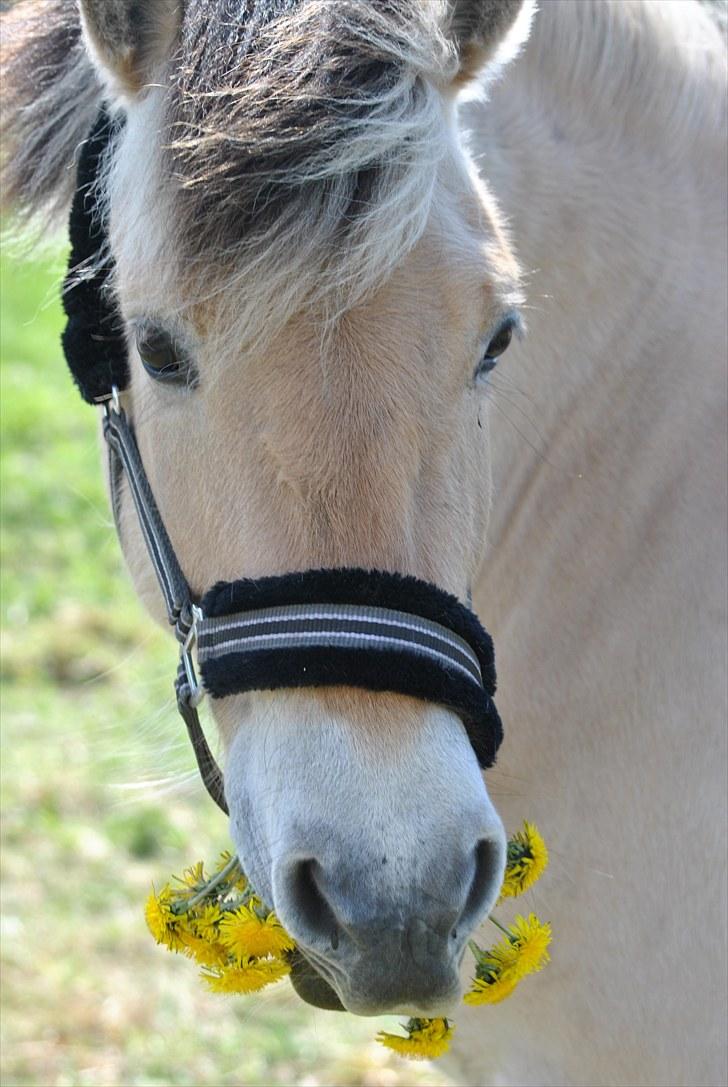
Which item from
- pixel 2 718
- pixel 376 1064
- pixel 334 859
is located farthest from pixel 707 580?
pixel 2 718

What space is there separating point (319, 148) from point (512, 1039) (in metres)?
1.63

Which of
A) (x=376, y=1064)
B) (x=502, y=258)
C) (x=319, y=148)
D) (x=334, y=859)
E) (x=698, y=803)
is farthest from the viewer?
(x=376, y=1064)

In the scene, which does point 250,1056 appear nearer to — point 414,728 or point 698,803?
point 698,803

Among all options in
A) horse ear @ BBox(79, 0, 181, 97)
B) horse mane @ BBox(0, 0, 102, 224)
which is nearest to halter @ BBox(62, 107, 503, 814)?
horse ear @ BBox(79, 0, 181, 97)

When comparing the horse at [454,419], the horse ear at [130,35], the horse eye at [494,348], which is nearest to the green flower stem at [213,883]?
the horse at [454,419]

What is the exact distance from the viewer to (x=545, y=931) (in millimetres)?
1854

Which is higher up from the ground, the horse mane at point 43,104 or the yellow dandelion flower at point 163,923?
the horse mane at point 43,104

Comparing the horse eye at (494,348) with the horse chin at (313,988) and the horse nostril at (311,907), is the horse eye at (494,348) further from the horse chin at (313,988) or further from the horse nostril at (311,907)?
the horse chin at (313,988)

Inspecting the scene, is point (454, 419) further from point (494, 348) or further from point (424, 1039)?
point (424, 1039)

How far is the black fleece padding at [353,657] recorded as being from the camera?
5.17ft

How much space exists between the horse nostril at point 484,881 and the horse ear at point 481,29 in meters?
1.21

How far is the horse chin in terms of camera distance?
185 centimetres

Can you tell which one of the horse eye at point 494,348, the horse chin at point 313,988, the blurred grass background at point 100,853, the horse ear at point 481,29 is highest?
the horse ear at point 481,29

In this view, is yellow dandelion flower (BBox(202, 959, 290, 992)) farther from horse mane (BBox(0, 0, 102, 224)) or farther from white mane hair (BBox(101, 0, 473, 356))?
horse mane (BBox(0, 0, 102, 224))
